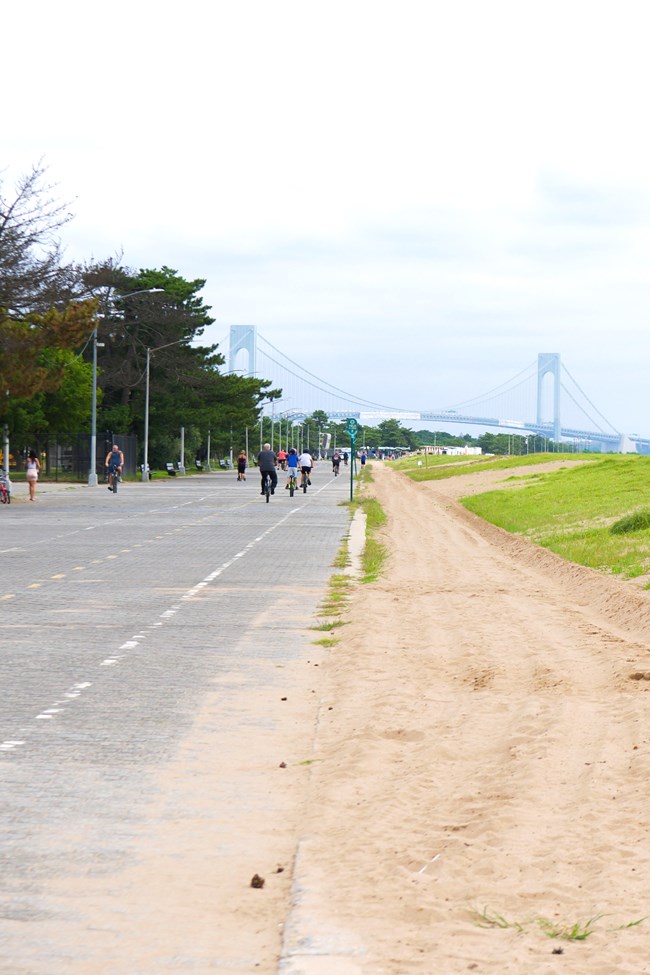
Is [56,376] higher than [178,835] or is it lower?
higher

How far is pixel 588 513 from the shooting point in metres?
33.8

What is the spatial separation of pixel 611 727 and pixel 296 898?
374cm

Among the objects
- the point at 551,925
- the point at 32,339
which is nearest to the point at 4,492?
the point at 32,339

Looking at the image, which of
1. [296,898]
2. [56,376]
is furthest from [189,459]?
[296,898]

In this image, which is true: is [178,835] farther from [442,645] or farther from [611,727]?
[442,645]

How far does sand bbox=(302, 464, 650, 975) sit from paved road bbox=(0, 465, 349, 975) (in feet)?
1.89

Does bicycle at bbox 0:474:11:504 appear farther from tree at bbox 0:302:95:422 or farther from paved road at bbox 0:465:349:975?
paved road at bbox 0:465:349:975

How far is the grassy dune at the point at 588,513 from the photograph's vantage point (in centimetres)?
2300

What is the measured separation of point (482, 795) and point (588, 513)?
2775 centimetres

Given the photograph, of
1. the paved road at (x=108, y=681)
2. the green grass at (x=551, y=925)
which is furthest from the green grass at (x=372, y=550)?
the green grass at (x=551, y=925)

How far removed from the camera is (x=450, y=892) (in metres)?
5.16

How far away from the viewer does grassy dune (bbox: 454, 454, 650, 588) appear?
906 inches

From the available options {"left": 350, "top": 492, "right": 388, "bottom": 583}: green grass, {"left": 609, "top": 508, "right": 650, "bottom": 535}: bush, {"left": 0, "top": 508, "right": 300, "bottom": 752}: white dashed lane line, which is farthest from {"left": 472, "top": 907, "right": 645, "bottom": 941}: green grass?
{"left": 609, "top": 508, "right": 650, "bottom": 535}: bush

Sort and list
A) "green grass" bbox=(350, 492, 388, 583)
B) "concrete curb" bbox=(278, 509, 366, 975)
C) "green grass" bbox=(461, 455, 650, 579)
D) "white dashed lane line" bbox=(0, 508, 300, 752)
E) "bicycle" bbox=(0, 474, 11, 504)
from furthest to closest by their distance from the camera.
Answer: "bicycle" bbox=(0, 474, 11, 504) → "green grass" bbox=(461, 455, 650, 579) → "green grass" bbox=(350, 492, 388, 583) → "white dashed lane line" bbox=(0, 508, 300, 752) → "concrete curb" bbox=(278, 509, 366, 975)
